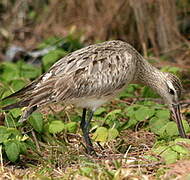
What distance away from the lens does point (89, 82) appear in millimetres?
6156

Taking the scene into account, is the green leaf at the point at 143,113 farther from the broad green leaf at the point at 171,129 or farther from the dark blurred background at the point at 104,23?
the dark blurred background at the point at 104,23

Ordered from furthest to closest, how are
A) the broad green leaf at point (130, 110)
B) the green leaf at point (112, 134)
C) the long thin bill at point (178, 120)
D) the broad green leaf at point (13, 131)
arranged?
the broad green leaf at point (130, 110) < the green leaf at point (112, 134) < the long thin bill at point (178, 120) < the broad green leaf at point (13, 131)

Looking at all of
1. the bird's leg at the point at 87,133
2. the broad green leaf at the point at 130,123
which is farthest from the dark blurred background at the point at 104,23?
the bird's leg at the point at 87,133

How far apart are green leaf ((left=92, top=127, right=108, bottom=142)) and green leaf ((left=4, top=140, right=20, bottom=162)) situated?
1097mm

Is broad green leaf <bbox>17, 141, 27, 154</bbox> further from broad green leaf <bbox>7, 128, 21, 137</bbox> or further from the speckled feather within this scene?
the speckled feather

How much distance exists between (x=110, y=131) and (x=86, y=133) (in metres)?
0.32

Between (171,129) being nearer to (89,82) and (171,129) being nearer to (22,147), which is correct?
(89,82)

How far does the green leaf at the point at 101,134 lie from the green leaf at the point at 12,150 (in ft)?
3.60

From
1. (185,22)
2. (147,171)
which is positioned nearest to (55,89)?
(147,171)

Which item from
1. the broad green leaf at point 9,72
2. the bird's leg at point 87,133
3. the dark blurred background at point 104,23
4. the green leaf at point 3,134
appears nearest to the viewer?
the green leaf at point 3,134

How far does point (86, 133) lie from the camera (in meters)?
6.35

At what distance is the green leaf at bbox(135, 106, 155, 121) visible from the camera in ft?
22.6

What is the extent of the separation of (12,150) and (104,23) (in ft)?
18.7

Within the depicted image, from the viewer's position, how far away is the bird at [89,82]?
6.00 m
